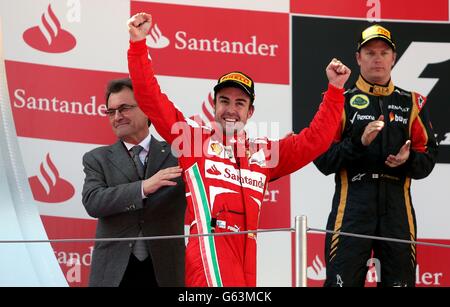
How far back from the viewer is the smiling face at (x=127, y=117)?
3.88 m

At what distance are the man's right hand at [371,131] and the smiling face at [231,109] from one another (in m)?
0.39

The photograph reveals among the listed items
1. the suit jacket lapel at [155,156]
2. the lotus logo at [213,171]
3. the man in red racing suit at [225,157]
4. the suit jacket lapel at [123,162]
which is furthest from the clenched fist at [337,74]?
the suit jacket lapel at [123,162]

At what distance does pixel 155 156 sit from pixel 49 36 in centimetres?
79

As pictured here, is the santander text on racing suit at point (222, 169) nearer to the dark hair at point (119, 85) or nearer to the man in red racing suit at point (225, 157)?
the man in red racing suit at point (225, 157)

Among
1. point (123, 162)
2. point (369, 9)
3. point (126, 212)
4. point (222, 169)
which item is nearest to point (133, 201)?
point (126, 212)

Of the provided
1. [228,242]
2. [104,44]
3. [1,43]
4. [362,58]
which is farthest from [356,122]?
[1,43]

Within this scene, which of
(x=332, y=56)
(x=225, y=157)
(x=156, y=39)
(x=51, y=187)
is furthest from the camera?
(x=332, y=56)

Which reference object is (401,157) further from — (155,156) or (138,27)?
(138,27)

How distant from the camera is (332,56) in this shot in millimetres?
4559

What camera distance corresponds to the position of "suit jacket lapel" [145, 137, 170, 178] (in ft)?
12.5

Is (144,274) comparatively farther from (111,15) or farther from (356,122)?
(111,15)

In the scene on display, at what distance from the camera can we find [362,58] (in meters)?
4.09

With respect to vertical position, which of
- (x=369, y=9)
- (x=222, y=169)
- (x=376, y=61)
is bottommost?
(x=222, y=169)

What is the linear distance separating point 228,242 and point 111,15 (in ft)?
4.26
